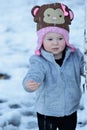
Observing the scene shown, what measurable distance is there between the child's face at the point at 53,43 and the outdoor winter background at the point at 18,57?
0.98ft

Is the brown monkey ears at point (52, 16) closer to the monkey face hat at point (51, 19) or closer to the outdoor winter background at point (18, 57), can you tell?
the monkey face hat at point (51, 19)

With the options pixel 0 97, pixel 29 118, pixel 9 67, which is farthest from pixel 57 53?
pixel 9 67

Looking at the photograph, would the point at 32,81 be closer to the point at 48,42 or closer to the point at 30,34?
the point at 48,42

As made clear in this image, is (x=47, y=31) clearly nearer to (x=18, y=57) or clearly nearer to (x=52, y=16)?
(x=52, y=16)

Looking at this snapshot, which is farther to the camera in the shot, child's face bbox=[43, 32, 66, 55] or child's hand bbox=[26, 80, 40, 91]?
child's face bbox=[43, 32, 66, 55]

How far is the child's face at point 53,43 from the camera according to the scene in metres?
2.51

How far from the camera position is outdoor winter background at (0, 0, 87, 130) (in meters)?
3.13

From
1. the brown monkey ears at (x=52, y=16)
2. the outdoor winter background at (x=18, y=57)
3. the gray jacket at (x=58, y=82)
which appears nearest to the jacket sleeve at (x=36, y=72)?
the gray jacket at (x=58, y=82)

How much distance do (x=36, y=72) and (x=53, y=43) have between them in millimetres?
172

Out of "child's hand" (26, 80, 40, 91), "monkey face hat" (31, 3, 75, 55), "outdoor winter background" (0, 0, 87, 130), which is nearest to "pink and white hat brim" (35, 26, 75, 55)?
"monkey face hat" (31, 3, 75, 55)

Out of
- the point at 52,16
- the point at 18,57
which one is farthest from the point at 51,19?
the point at 18,57

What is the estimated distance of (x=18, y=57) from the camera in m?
3.83

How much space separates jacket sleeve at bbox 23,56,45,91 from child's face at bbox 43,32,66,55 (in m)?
0.08

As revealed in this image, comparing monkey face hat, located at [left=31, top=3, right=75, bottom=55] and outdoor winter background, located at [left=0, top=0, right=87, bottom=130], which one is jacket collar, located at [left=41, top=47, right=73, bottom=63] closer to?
monkey face hat, located at [left=31, top=3, right=75, bottom=55]
